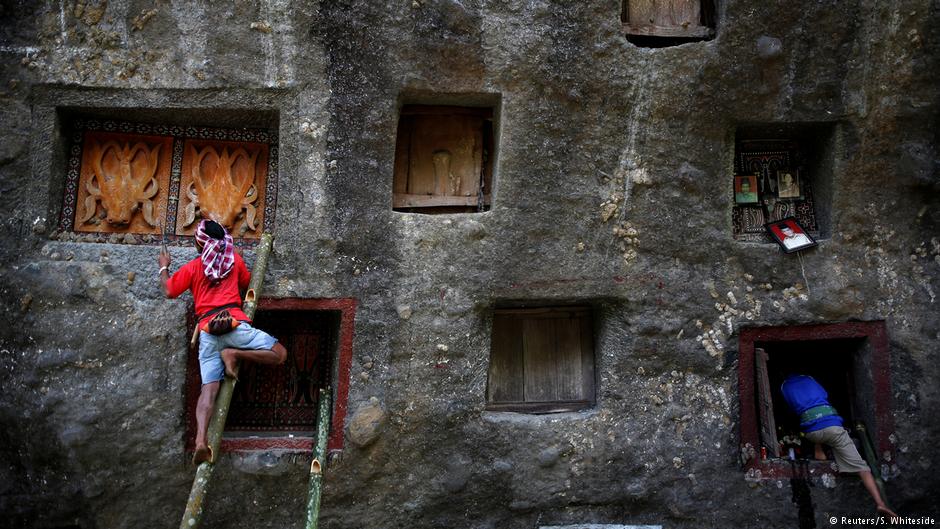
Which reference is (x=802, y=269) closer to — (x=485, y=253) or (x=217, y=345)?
(x=485, y=253)

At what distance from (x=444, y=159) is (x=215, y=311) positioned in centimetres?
188

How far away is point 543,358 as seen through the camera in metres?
4.76

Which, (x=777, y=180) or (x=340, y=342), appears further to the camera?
(x=777, y=180)

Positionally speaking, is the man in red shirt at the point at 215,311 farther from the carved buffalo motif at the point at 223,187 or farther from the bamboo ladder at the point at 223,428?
the carved buffalo motif at the point at 223,187

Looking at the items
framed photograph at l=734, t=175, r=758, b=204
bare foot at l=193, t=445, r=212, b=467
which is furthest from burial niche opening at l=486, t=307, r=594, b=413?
bare foot at l=193, t=445, r=212, b=467

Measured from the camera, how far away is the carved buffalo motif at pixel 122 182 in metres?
4.31

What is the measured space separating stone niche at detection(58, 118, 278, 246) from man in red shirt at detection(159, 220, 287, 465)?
0.61 metres

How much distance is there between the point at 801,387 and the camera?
15.2 ft

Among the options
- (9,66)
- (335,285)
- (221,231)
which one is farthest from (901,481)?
(9,66)

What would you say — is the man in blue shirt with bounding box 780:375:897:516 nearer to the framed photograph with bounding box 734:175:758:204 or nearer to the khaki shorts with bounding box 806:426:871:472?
the khaki shorts with bounding box 806:426:871:472

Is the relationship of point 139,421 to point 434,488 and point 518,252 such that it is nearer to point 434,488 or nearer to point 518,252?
point 434,488

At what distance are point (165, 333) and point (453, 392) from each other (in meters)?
1.83

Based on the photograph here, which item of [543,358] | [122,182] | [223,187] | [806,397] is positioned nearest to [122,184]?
[122,182]

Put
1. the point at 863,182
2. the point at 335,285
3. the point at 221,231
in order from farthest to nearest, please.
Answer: the point at 863,182 < the point at 335,285 < the point at 221,231
